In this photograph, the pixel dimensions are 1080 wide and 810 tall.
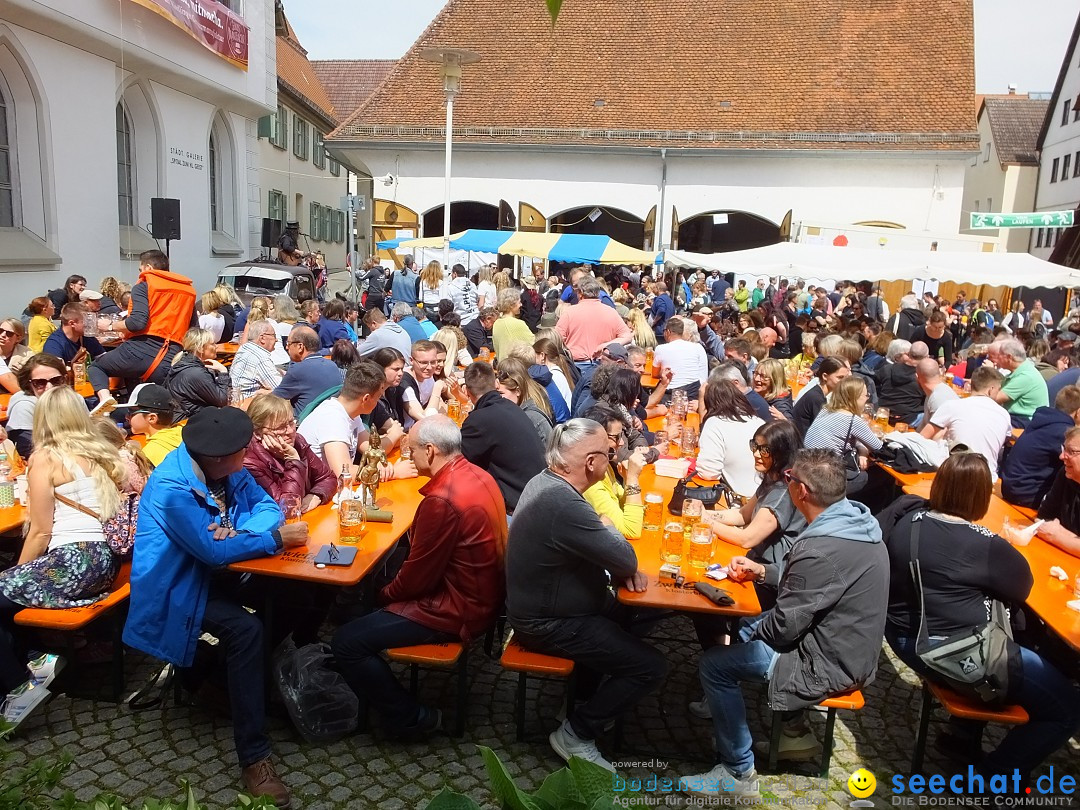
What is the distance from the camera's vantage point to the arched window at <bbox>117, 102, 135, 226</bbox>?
15.9 m

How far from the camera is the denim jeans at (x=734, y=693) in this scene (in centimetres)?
353

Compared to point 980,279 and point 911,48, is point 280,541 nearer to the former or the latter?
point 980,279

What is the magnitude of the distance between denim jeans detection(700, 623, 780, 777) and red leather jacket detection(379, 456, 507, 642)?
1.00 metres

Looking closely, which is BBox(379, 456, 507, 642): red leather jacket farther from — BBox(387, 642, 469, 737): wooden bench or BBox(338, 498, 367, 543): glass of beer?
BBox(338, 498, 367, 543): glass of beer

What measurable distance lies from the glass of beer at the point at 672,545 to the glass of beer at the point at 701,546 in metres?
0.06

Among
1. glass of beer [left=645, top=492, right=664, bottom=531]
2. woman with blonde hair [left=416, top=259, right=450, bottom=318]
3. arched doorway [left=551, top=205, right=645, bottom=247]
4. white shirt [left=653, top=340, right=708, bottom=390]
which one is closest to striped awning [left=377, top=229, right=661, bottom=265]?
woman with blonde hair [left=416, top=259, right=450, bottom=318]

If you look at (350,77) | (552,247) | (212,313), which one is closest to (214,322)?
(212,313)

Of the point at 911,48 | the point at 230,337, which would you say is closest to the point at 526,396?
the point at 230,337

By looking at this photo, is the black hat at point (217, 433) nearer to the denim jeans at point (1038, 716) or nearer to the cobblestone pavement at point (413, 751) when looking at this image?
the cobblestone pavement at point (413, 751)

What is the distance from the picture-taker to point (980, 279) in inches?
477

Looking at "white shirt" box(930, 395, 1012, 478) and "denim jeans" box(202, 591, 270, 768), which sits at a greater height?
"white shirt" box(930, 395, 1012, 478)

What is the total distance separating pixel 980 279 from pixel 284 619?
11327 mm

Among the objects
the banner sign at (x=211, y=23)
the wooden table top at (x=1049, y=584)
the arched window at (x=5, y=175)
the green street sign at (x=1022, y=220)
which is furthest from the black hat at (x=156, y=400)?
the green street sign at (x=1022, y=220)

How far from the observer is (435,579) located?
3654mm
